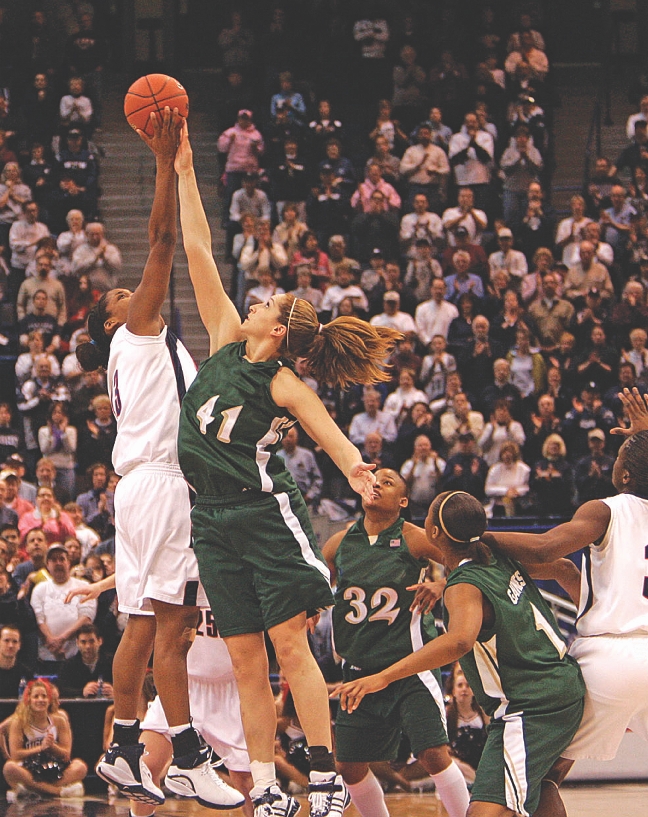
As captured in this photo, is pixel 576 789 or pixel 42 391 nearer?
pixel 576 789

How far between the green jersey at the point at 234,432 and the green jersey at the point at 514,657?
886 millimetres

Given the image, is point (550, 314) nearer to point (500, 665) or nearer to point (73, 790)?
point (73, 790)

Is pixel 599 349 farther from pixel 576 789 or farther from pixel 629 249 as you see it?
pixel 576 789

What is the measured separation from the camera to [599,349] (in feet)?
40.9

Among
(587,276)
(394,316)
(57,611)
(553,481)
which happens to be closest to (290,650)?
(57,611)

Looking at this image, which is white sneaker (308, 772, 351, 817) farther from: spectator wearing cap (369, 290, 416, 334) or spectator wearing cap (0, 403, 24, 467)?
spectator wearing cap (369, 290, 416, 334)

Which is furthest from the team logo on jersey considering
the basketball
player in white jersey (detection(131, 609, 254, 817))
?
the basketball

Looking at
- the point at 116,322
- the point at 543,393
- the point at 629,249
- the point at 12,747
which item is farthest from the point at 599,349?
the point at 116,322

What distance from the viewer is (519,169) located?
579 inches

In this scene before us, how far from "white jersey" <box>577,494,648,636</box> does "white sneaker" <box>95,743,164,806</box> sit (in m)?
1.96

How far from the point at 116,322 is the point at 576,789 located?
16.4 feet

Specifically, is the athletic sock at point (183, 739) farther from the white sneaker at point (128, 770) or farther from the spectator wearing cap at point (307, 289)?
the spectator wearing cap at point (307, 289)

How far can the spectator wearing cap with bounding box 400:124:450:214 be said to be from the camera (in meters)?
14.6

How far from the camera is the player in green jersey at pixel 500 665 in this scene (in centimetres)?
480
